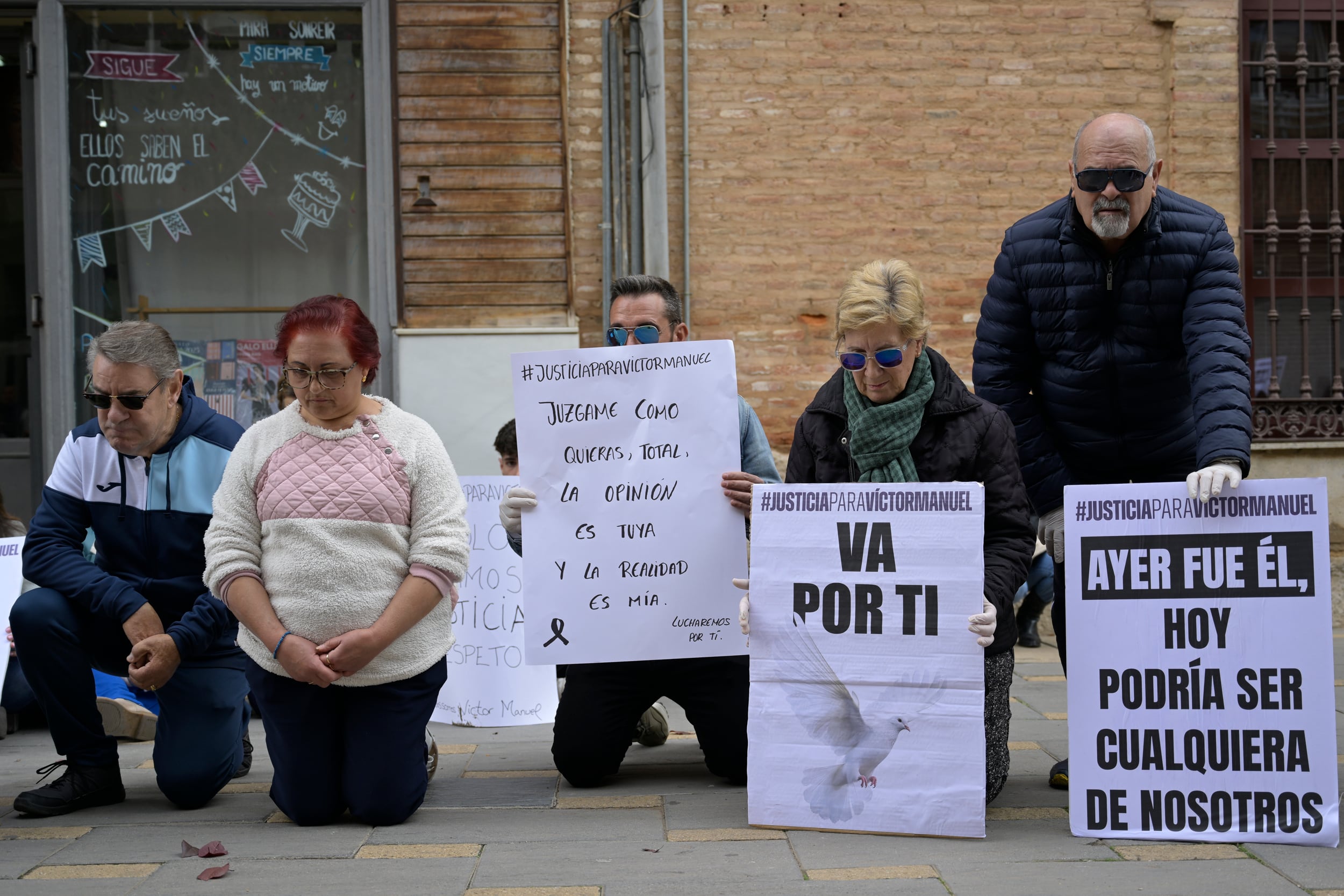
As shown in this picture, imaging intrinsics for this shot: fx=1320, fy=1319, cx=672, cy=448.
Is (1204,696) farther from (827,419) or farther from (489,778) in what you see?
(489,778)

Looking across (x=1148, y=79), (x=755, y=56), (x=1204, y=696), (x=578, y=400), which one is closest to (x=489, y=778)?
(x=578, y=400)

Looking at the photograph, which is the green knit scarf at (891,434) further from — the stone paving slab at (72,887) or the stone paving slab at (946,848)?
the stone paving slab at (72,887)

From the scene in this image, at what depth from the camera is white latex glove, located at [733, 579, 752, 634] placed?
3691 millimetres

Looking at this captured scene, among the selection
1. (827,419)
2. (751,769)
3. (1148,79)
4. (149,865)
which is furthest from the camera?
(1148,79)

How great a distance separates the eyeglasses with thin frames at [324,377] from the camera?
12.5 feet

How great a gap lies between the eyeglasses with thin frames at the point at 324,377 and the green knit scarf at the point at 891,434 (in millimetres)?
1484

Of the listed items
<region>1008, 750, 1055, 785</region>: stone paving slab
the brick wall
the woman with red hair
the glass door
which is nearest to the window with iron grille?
the brick wall

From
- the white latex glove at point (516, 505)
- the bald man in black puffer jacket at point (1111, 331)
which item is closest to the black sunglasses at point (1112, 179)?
the bald man in black puffer jacket at point (1111, 331)

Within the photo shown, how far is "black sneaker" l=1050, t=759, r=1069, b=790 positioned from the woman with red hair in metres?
1.96

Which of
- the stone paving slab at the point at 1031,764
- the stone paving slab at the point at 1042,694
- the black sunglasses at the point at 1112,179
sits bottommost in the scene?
the stone paving slab at the point at 1042,694

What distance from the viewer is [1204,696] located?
3.52 metres

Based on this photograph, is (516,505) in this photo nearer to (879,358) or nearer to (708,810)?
(708,810)

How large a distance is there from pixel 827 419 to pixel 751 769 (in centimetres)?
105

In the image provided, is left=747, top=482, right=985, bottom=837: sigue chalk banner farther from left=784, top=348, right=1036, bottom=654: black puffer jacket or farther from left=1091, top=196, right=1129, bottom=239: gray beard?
left=1091, top=196, right=1129, bottom=239: gray beard
